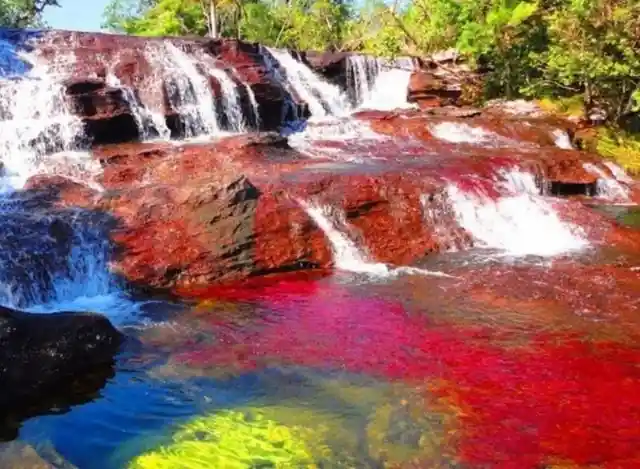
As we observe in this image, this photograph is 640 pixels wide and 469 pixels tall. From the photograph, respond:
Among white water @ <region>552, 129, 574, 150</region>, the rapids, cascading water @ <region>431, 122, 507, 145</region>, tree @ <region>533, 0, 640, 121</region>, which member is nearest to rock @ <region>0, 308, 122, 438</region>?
the rapids

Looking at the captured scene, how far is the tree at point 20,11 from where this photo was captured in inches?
1661

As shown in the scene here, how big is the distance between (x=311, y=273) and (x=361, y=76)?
629 inches

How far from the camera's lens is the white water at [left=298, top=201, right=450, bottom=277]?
35.5 ft

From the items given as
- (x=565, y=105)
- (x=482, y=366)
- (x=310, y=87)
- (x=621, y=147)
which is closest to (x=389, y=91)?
(x=310, y=87)

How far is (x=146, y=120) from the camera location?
17922 mm

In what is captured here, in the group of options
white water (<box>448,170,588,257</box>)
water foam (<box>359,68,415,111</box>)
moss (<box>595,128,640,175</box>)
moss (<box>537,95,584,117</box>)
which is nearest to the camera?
white water (<box>448,170,588,257</box>)

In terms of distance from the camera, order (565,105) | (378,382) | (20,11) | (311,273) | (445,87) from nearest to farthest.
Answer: (378,382) → (311,273) → (565,105) → (445,87) → (20,11)

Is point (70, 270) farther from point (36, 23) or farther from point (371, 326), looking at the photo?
point (36, 23)

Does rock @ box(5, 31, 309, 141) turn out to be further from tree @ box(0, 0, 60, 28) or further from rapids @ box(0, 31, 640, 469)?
tree @ box(0, 0, 60, 28)

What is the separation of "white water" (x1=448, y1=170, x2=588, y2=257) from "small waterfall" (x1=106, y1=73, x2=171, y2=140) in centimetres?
841

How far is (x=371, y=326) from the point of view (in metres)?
8.45

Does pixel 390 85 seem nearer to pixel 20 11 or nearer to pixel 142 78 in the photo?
pixel 142 78

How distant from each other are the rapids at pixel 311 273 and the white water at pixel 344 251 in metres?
0.04

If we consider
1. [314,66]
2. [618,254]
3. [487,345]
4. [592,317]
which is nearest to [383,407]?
[487,345]
